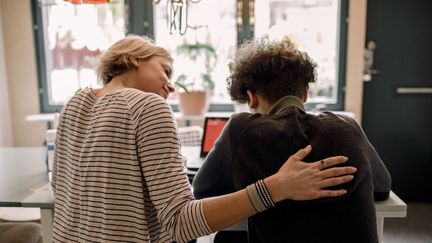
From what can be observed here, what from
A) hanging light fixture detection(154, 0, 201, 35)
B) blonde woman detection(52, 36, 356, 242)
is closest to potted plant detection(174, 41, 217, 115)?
hanging light fixture detection(154, 0, 201, 35)

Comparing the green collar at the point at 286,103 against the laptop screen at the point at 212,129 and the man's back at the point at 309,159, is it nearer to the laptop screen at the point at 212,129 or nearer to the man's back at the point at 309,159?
the man's back at the point at 309,159

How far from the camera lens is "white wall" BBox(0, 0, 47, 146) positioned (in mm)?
3484

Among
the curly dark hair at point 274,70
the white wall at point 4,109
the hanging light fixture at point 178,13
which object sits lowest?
the white wall at point 4,109

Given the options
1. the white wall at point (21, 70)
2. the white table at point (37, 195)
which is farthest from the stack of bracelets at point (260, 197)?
the white wall at point (21, 70)

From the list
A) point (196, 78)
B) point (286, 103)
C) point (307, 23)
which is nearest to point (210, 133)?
point (286, 103)

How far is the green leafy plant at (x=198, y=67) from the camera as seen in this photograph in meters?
3.38

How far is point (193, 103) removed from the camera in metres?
3.28

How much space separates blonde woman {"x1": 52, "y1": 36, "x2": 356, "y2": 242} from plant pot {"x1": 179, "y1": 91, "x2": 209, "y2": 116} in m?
2.15

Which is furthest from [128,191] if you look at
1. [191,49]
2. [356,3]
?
[356,3]

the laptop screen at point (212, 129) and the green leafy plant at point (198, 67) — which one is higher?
the green leafy plant at point (198, 67)

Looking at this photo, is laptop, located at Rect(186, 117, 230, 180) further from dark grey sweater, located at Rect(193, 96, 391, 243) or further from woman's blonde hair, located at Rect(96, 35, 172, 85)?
dark grey sweater, located at Rect(193, 96, 391, 243)

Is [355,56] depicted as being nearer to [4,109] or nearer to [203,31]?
[203,31]

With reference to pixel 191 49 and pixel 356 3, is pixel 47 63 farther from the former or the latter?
pixel 356 3

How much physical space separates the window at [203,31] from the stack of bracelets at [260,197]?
2.50 meters
